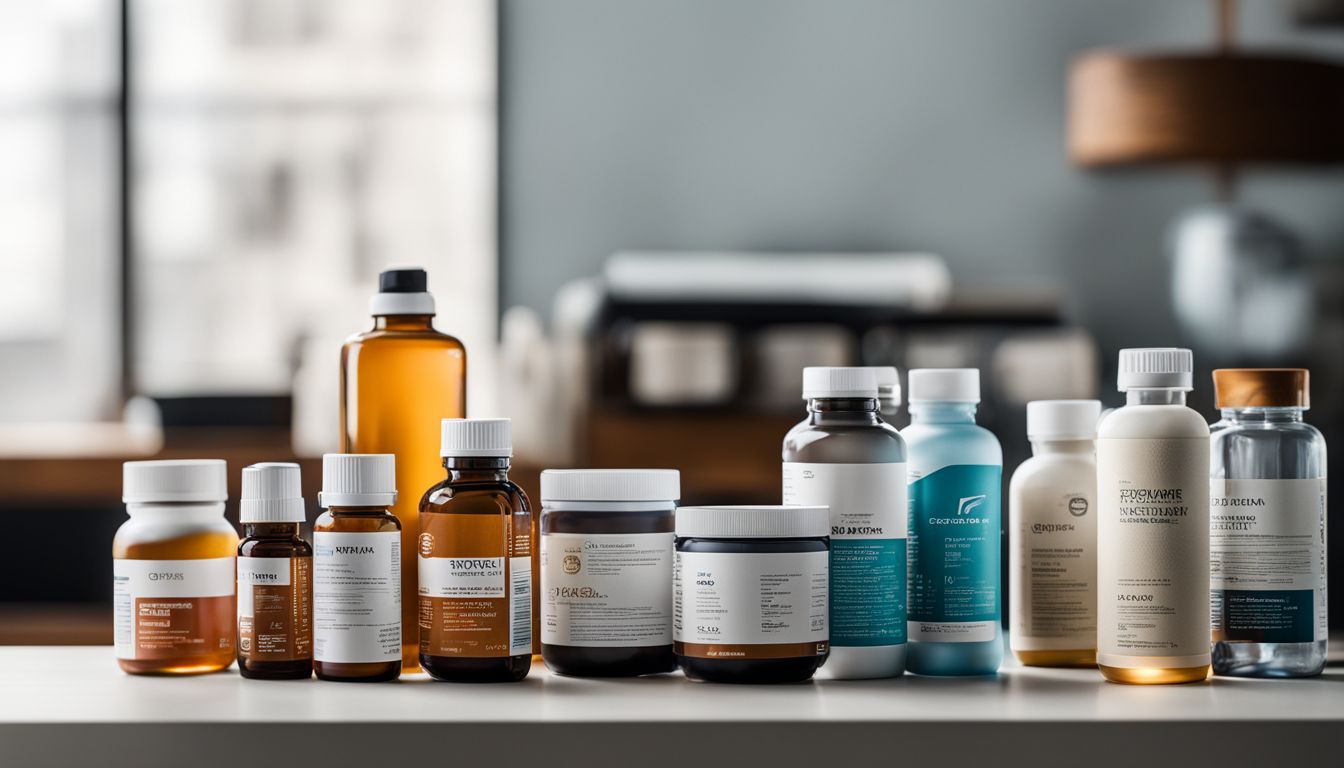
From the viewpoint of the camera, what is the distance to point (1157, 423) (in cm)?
68

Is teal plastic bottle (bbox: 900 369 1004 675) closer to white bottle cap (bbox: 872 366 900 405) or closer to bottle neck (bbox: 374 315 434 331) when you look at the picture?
white bottle cap (bbox: 872 366 900 405)

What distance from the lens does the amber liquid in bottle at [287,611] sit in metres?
0.71

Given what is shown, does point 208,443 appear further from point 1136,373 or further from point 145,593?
point 1136,373

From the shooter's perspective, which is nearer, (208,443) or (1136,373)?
(1136,373)

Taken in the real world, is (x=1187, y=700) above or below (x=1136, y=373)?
below

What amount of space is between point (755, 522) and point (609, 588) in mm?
82

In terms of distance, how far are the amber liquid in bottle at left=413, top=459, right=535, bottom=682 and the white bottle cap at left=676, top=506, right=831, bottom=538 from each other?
0.09 metres

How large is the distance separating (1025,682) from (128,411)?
239cm

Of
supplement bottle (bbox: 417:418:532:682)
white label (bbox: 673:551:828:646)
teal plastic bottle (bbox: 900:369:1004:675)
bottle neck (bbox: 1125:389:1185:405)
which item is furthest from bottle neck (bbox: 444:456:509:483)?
bottle neck (bbox: 1125:389:1185:405)

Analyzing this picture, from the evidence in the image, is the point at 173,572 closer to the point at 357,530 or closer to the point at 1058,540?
the point at 357,530

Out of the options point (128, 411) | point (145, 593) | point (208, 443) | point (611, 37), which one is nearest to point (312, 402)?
point (208, 443)

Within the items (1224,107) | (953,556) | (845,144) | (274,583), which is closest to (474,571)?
(274,583)

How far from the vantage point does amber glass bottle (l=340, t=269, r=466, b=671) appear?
2.47 ft

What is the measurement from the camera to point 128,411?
2756 mm
